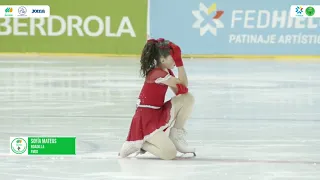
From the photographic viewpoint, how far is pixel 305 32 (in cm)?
1358

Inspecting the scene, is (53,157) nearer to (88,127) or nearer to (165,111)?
(165,111)

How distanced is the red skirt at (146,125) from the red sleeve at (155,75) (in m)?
0.15

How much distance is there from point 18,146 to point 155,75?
86cm

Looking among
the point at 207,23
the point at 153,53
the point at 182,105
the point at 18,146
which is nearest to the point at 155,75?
the point at 153,53

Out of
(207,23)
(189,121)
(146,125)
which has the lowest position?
(189,121)

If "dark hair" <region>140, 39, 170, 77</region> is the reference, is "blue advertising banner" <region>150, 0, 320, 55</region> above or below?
above

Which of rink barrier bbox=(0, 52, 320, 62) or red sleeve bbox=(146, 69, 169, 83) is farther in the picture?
rink barrier bbox=(0, 52, 320, 62)

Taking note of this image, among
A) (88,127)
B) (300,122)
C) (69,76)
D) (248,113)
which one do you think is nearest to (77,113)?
(88,127)

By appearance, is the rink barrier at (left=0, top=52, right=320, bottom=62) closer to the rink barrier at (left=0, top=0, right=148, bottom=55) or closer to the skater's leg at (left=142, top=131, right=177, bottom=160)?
the rink barrier at (left=0, top=0, right=148, bottom=55)

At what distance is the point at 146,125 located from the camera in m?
3.97

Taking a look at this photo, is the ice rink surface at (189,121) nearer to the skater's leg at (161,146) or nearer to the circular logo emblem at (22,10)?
the skater's leg at (161,146)

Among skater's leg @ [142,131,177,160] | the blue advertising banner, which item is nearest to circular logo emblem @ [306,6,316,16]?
the blue advertising banner

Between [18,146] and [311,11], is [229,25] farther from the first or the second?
[18,146]

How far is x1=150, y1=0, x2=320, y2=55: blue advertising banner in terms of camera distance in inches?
534
